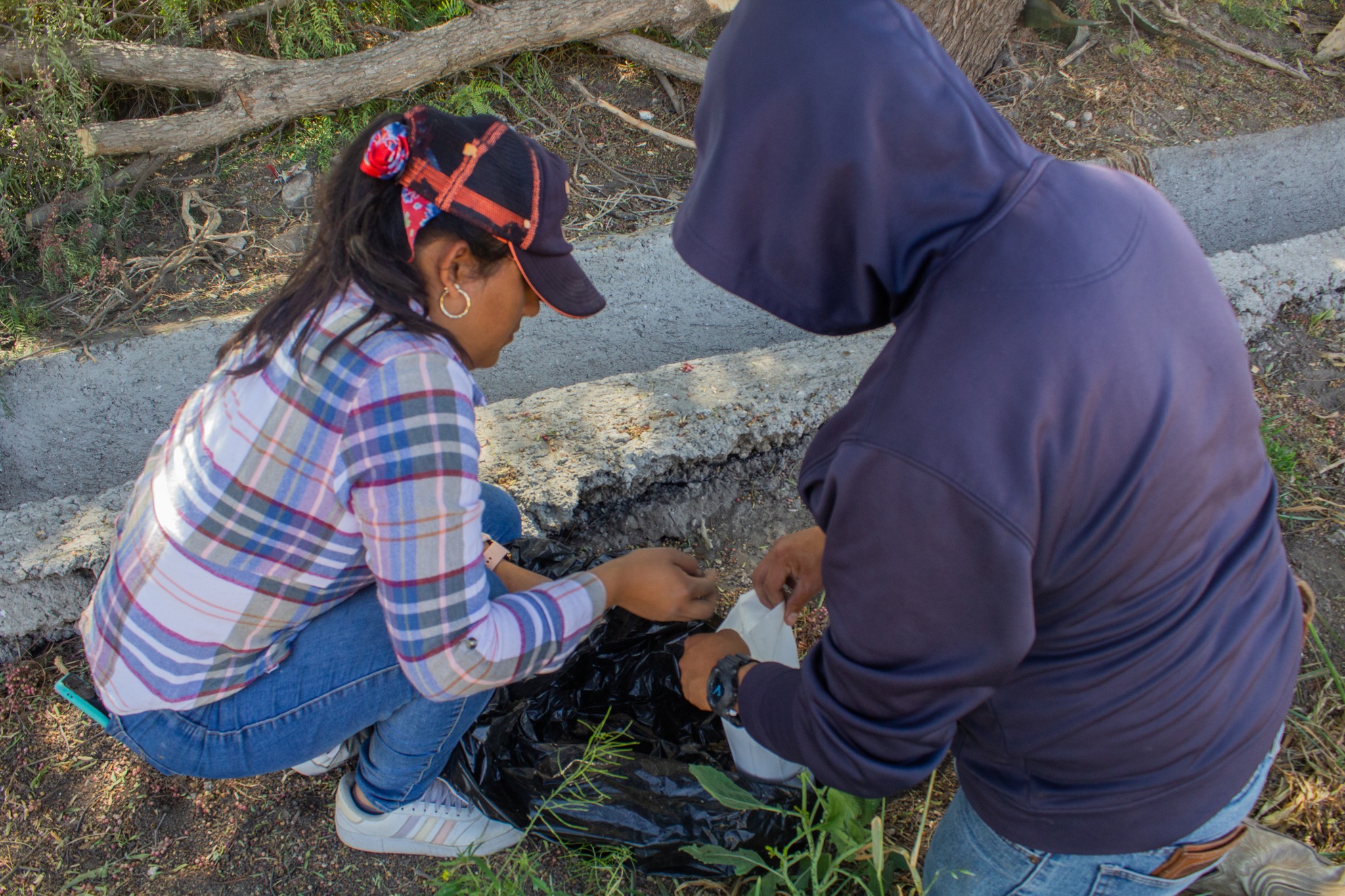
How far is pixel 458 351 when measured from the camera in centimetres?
137

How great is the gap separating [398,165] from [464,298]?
0.22 meters

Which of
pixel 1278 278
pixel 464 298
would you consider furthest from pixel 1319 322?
pixel 464 298

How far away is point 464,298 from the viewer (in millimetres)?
1366

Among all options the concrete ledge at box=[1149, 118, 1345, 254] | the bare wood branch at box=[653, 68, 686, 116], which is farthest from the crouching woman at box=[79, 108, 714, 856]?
the concrete ledge at box=[1149, 118, 1345, 254]

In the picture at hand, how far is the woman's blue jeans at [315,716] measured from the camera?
156 cm

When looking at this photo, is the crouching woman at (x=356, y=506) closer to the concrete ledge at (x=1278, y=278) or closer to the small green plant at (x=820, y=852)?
the small green plant at (x=820, y=852)

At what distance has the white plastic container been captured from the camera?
1762 millimetres

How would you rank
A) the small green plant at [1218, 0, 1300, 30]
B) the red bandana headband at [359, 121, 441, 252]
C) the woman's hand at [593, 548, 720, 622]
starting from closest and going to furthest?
1. the red bandana headband at [359, 121, 441, 252]
2. the woman's hand at [593, 548, 720, 622]
3. the small green plant at [1218, 0, 1300, 30]

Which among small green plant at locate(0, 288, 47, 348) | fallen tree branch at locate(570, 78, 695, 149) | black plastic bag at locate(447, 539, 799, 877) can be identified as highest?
fallen tree branch at locate(570, 78, 695, 149)

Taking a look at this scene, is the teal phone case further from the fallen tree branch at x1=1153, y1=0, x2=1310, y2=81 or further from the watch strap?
the fallen tree branch at x1=1153, y1=0, x2=1310, y2=81

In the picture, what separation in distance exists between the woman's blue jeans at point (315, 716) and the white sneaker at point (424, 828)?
5.7 inches

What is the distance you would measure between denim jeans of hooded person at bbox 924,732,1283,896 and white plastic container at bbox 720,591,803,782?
0.40m

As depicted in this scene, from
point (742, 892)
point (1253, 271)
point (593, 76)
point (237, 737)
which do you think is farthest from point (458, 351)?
point (593, 76)

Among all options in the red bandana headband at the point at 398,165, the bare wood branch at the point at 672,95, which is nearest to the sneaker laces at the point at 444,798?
the red bandana headband at the point at 398,165
